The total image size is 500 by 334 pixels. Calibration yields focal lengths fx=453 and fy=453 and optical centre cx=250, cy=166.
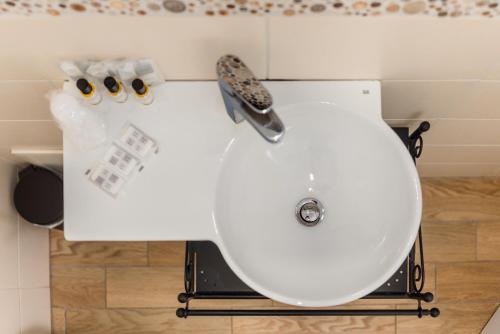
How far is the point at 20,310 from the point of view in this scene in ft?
5.20

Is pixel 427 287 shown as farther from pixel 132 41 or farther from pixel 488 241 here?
pixel 132 41

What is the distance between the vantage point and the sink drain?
3.25ft

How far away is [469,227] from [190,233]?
4.19 feet

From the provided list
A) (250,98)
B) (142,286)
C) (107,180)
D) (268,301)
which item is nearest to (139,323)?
(142,286)

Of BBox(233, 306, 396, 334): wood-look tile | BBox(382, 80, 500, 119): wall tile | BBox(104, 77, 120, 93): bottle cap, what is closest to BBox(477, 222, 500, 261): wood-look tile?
BBox(233, 306, 396, 334): wood-look tile

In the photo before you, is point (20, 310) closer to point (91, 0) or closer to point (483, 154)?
point (91, 0)

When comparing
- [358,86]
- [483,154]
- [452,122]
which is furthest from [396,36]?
[483,154]

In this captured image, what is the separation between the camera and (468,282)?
1.75 meters

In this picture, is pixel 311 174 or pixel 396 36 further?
pixel 311 174

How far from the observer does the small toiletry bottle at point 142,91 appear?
93cm

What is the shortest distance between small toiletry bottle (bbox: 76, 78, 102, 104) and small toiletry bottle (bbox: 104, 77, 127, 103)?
0.03 m

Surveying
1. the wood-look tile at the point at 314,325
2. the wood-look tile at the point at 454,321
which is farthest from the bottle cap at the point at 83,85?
the wood-look tile at the point at 454,321

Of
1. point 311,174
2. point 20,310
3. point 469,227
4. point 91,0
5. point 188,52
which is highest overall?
point 91,0

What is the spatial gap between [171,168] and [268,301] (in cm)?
94
